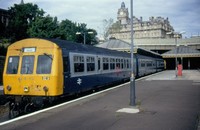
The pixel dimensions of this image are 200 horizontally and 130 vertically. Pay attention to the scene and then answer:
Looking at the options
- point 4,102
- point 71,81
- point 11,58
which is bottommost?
point 4,102

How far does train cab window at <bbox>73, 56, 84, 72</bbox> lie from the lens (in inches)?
568

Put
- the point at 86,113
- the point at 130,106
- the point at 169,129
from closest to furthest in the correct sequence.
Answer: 1. the point at 169,129
2. the point at 86,113
3. the point at 130,106

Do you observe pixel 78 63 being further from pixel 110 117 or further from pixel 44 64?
pixel 110 117

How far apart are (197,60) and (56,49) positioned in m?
75.9

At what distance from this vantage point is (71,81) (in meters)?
13.7

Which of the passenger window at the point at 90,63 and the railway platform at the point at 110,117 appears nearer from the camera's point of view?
the railway platform at the point at 110,117

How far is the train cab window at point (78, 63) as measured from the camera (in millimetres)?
14417

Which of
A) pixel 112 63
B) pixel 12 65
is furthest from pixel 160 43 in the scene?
pixel 12 65

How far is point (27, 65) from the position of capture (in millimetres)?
12836

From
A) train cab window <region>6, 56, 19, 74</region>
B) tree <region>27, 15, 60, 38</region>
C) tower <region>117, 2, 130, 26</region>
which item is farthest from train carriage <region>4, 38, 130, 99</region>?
tower <region>117, 2, 130, 26</region>

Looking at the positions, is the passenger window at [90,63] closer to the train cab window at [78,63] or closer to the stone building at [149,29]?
the train cab window at [78,63]

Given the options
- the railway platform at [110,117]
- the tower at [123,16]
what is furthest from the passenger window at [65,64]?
the tower at [123,16]

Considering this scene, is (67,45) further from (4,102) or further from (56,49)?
(4,102)

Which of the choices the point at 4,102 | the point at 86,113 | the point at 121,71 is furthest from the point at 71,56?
the point at 121,71
